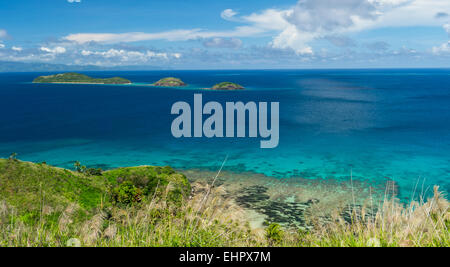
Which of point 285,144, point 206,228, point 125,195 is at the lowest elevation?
point 285,144

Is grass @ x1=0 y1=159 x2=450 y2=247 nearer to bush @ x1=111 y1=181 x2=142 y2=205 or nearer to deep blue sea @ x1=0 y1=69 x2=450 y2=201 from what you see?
bush @ x1=111 y1=181 x2=142 y2=205

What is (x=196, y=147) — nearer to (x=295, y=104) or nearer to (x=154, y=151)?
(x=154, y=151)

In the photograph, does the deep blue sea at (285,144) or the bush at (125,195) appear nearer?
the bush at (125,195)

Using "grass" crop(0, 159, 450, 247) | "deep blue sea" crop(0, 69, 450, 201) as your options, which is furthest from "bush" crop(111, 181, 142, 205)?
"deep blue sea" crop(0, 69, 450, 201)

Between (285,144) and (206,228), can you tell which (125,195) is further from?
(285,144)

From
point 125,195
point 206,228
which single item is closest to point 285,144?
point 125,195

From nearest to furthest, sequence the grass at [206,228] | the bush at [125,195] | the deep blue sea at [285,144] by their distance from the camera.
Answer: the grass at [206,228] < the bush at [125,195] < the deep blue sea at [285,144]

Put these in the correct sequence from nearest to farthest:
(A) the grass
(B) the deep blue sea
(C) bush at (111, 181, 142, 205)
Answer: (A) the grass
(C) bush at (111, 181, 142, 205)
(B) the deep blue sea

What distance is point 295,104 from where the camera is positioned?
140875 mm

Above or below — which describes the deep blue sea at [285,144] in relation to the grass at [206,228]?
below

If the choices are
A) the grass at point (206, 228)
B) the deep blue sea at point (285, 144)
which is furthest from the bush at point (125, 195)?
the deep blue sea at point (285, 144)

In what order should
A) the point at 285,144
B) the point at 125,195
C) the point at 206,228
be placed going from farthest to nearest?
the point at 285,144 → the point at 125,195 → the point at 206,228

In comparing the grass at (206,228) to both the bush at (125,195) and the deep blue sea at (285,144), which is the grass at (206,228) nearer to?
the bush at (125,195)
